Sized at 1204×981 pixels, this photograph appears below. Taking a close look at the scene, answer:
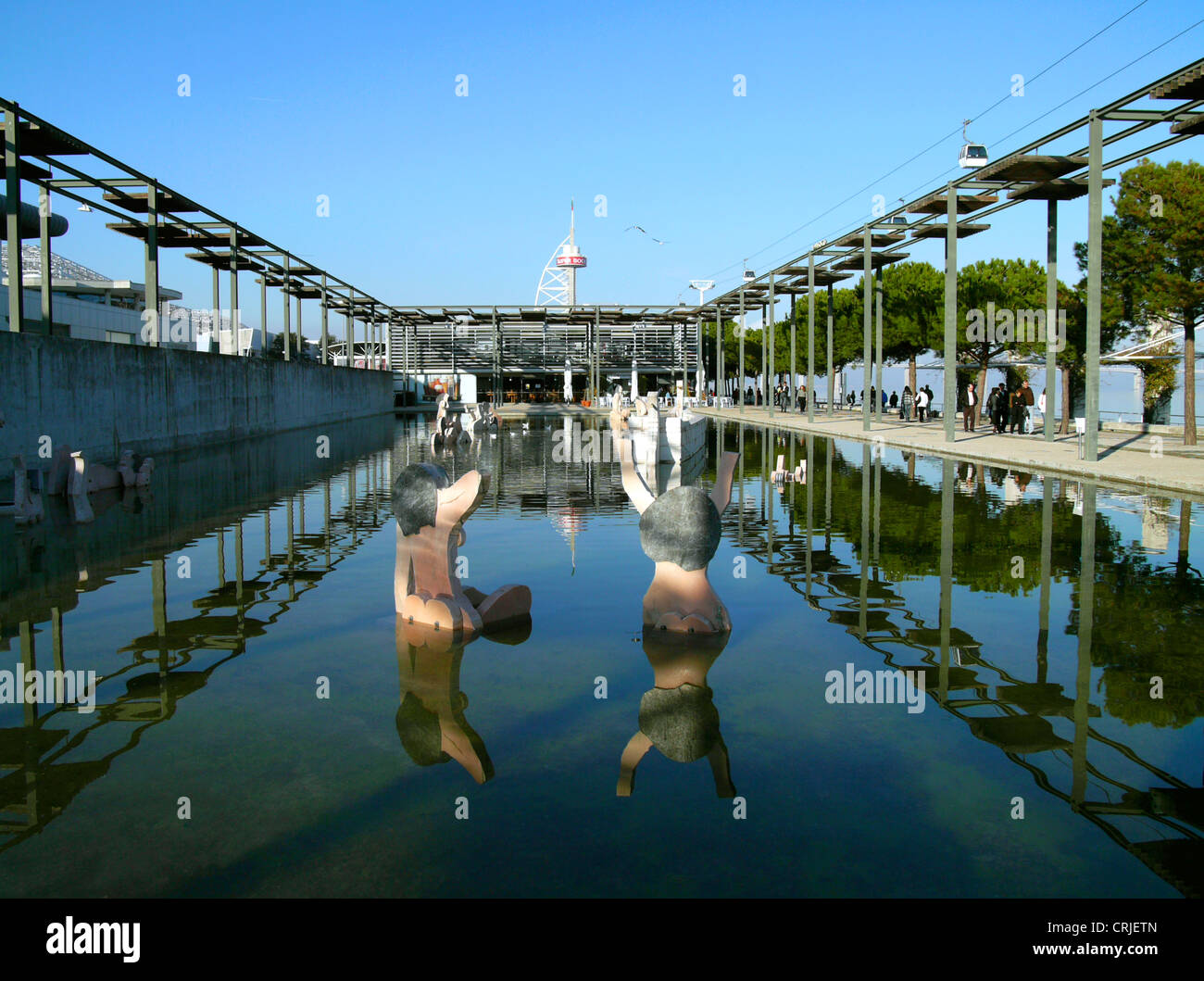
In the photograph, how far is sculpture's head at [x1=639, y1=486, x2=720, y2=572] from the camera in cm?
720

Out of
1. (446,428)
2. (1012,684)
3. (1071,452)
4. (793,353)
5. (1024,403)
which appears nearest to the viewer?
(1012,684)

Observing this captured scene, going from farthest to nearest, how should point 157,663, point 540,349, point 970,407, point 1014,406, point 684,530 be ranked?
1. point 540,349
2. point 970,407
3. point 1014,406
4. point 684,530
5. point 157,663

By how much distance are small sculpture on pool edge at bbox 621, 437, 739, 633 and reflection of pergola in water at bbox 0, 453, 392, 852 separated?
9.50 ft

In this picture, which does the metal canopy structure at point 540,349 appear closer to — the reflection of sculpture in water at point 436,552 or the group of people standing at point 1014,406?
the group of people standing at point 1014,406

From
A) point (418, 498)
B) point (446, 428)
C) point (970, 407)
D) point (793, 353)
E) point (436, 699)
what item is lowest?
point (436, 699)

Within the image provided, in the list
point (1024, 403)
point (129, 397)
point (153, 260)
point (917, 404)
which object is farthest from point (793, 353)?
point (129, 397)

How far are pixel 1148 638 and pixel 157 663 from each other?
6.62m

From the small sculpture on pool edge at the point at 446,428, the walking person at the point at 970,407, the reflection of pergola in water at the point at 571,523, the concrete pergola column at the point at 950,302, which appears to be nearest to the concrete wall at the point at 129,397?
the small sculpture on pool edge at the point at 446,428

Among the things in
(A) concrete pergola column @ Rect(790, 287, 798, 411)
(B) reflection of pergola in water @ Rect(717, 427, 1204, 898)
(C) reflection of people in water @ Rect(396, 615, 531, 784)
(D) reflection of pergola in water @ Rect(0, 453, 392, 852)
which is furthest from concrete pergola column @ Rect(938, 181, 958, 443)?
(C) reflection of people in water @ Rect(396, 615, 531, 784)

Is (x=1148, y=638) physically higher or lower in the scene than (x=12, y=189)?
lower

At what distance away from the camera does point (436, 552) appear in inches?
Result: 294

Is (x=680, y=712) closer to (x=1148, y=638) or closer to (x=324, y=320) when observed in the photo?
(x=1148, y=638)

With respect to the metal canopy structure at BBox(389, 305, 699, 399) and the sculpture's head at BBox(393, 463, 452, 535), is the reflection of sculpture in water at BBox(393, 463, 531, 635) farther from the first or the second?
the metal canopy structure at BBox(389, 305, 699, 399)

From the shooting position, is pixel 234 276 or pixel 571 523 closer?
pixel 571 523
